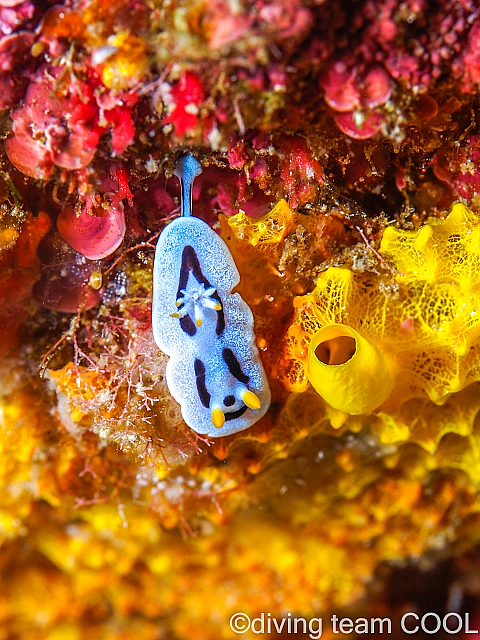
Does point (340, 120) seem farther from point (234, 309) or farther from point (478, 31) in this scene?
point (234, 309)

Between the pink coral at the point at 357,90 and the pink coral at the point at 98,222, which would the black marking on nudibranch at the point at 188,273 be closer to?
the pink coral at the point at 98,222

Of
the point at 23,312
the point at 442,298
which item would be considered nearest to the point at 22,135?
the point at 23,312

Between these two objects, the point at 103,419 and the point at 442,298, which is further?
the point at 103,419

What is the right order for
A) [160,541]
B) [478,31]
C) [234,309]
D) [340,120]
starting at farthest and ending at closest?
[160,541], [234,309], [340,120], [478,31]

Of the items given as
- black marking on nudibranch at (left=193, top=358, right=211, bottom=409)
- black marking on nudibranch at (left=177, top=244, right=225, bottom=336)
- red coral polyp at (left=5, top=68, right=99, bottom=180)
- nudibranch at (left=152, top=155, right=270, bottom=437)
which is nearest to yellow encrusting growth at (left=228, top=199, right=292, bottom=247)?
nudibranch at (left=152, top=155, right=270, bottom=437)

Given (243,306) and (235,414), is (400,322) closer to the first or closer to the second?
(243,306)
